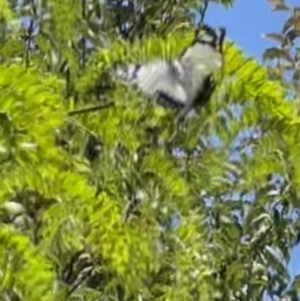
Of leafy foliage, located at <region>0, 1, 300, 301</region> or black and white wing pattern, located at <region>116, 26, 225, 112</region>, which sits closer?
leafy foliage, located at <region>0, 1, 300, 301</region>

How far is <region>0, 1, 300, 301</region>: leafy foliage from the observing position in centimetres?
51

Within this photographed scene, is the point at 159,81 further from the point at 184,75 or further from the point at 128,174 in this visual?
the point at 128,174

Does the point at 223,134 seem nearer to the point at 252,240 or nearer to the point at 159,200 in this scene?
the point at 159,200

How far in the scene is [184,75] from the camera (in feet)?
2.10

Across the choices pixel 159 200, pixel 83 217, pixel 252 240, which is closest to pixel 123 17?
pixel 252 240

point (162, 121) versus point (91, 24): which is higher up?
point (91, 24)

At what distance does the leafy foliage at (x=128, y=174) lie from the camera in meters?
0.51

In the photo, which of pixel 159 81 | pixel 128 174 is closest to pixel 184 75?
pixel 159 81

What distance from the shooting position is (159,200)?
34.4 inches

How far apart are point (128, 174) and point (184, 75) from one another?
0.33m

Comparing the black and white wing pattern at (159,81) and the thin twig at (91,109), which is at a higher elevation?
the black and white wing pattern at (159,81)

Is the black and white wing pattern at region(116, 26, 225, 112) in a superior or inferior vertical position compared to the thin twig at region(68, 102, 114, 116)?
superior

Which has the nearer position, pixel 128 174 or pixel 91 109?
pixel 91 109

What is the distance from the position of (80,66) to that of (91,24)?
0.24 meters
